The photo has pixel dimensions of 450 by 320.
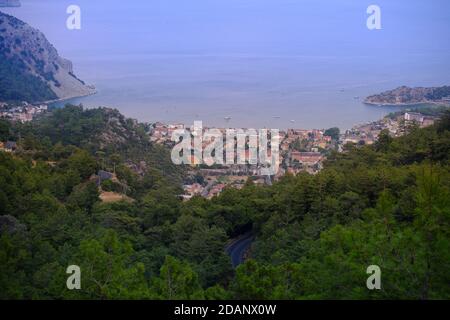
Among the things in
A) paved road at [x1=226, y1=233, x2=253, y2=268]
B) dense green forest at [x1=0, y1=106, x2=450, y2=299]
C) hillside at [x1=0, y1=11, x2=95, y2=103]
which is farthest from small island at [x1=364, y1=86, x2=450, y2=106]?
paved road at [x1=226, y1=233, x2=253, y2=268]

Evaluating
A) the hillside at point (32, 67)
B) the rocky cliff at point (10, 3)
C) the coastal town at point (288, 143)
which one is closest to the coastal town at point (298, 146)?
the coastal town at point (288, 143)

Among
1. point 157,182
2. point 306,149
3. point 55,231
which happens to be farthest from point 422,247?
point 306,149

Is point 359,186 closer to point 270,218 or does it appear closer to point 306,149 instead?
point 270,218

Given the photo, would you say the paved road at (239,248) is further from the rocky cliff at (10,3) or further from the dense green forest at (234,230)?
the rocky cliff at (10,3)

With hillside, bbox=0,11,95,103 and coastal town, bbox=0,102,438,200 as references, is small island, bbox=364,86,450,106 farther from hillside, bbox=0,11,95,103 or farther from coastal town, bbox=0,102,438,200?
Answer: hillside, bbox=0,11,95,103

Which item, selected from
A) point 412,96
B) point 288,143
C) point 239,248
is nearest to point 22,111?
point 288,143
